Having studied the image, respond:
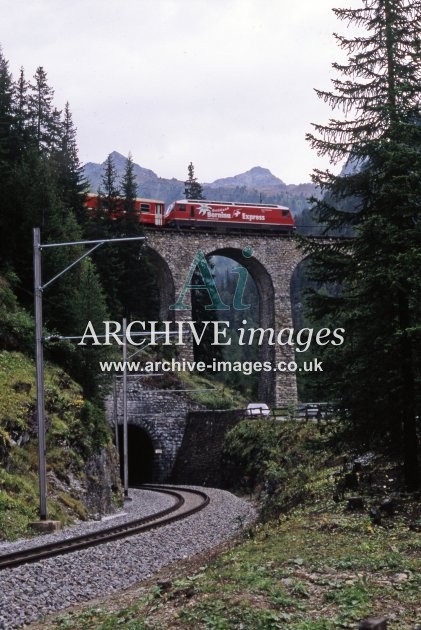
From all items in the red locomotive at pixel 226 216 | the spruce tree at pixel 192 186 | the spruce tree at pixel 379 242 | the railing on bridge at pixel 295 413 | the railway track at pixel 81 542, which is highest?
the spruce tree at pixel 192 186

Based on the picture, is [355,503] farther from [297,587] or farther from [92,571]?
[297,587]

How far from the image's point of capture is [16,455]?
1912cm

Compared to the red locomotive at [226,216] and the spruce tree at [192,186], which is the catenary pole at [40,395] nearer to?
the red locomotive at [226,216]

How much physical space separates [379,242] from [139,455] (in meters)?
35.5

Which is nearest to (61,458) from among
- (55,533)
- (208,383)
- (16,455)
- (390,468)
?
(16,455)

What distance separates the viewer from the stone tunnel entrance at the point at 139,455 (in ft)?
146

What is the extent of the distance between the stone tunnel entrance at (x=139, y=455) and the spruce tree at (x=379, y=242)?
30.8 m

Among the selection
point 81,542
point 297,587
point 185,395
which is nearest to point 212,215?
point 185,395

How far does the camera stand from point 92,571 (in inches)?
413

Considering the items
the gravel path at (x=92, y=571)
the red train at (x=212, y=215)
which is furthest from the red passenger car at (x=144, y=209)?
the gravel path at (x=92, y=571)

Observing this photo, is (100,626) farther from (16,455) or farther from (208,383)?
(208,383)

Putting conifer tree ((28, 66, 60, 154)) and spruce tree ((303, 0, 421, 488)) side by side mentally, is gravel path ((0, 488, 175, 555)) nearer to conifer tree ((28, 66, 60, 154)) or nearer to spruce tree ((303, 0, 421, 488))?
spruce tree ((303, 0, 421, 488))

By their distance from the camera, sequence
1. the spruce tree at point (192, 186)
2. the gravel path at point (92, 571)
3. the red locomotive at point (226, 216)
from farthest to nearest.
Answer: the spruce tree at point (192, 186) < the red locomotive at point (226, 216) < the gravel path at point (92, 571)

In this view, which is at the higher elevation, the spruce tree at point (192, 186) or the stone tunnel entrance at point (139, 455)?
the spruce tree at point (192, 186)
